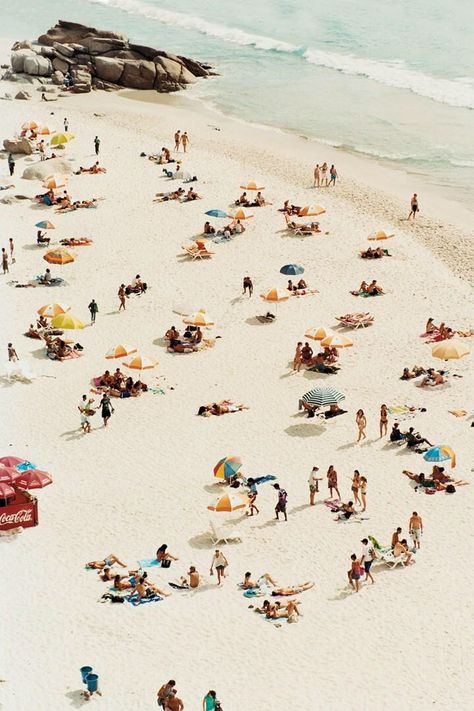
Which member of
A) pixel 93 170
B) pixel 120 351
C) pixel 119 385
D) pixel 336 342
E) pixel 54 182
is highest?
pixel 54 182

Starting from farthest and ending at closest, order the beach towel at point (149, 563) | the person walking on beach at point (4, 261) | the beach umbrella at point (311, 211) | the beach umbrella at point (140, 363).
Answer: the beach umbrella at point (311, 211), the person walking on beach at point (4, 261), the beach umbrella at point (140, 363), the beach towel at point (149, 563)

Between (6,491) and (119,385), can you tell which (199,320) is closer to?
(119,385)

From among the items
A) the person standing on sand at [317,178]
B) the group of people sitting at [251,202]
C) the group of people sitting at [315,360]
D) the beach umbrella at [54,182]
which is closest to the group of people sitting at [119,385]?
the group of people sitting at [315,360]

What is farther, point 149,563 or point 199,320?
point 199,320

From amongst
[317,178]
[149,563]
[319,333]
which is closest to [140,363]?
[319,333]

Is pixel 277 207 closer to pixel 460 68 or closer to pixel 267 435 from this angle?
pixel 267 435

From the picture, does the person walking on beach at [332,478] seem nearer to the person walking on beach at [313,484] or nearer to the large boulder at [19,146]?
the person walking on beach at [313,484]
